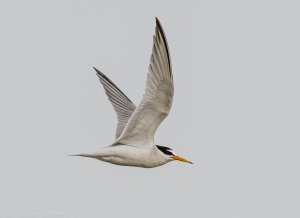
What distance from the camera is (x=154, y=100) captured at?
530 inches

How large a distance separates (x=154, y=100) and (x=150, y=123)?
0.66 m

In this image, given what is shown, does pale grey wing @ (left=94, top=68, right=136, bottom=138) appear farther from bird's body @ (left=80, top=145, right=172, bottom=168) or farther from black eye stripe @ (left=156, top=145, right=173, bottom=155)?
bird's body @ (left=80, top=145, right=172, bottom=168)

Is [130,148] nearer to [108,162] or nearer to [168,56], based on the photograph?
[108,162]

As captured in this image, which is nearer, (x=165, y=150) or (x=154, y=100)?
(x=154, y=100)

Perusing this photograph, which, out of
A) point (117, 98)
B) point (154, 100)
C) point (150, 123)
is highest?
point (117, 98)

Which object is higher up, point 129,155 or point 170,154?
point 170,154

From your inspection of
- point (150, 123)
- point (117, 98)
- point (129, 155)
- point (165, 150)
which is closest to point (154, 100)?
point (150, 123)

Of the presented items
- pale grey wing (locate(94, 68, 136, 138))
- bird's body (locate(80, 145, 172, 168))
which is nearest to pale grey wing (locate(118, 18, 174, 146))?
bird's body (locate(80, 145, 172, 168))

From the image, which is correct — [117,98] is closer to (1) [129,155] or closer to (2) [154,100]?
(1) [129,155]

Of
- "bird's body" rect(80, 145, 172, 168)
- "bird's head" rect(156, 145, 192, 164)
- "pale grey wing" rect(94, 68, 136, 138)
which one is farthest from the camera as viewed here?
"pale grey wing" rect(94, 68, 136, 138)

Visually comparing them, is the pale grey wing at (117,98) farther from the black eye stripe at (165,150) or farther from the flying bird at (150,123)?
the flying bird at (150,123)

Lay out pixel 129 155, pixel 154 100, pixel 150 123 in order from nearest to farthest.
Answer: pixel 154 100 < pixel 150 123 < pixel 129 155

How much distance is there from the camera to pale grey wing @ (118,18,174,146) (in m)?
12.7

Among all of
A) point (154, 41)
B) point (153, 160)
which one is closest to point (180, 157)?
point (153, 160)
